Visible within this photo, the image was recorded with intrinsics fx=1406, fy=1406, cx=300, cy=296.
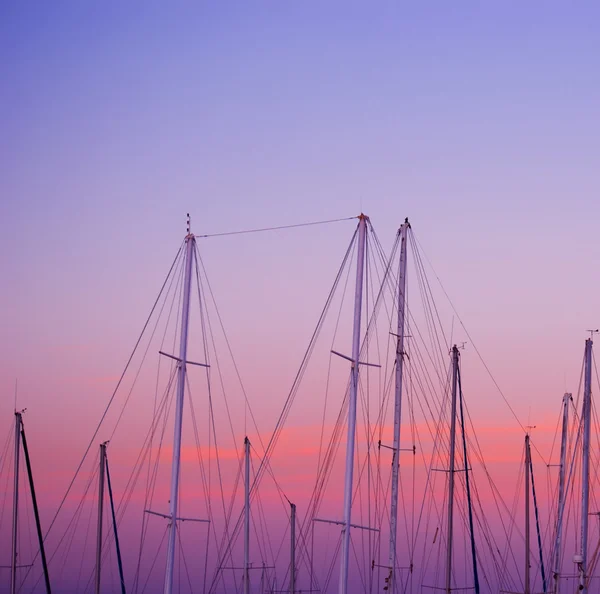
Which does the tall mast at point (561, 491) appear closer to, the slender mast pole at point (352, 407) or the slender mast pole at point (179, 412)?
the slender mast pole at point (352, 407)

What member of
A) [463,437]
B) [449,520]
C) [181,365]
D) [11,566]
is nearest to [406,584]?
[449,520]

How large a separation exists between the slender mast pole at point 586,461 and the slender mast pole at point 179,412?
61.6 feet

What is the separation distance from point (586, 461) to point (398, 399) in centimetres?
1222

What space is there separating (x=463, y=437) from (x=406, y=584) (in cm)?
858

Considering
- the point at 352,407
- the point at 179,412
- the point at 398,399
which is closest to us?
the point at 352,407

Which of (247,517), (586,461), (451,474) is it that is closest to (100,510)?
(247,517)

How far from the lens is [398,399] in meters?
58.0

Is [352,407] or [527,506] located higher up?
[352,407]

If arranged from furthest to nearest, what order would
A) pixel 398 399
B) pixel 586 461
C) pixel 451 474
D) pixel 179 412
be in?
pixel 586 461 < pixel 451 474 < pixel 398 399 < pixel 179 412

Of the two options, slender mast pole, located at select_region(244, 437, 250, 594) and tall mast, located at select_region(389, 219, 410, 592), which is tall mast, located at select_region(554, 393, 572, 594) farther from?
slender mast pole, located at select_region(244, 437, 250, 594)

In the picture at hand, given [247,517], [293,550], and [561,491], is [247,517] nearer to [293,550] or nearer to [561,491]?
[293,550]

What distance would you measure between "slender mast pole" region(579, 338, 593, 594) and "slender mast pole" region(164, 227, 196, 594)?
18.8m

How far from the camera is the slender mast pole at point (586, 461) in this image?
63156mm

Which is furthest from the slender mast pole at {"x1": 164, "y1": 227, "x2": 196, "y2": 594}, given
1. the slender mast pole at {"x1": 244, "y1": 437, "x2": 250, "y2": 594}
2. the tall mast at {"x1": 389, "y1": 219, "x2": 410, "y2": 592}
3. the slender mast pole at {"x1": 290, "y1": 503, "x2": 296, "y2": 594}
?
the slender mast pole at {"x1": 290, "y1": 503, "x2": 296, "y2": 594}
